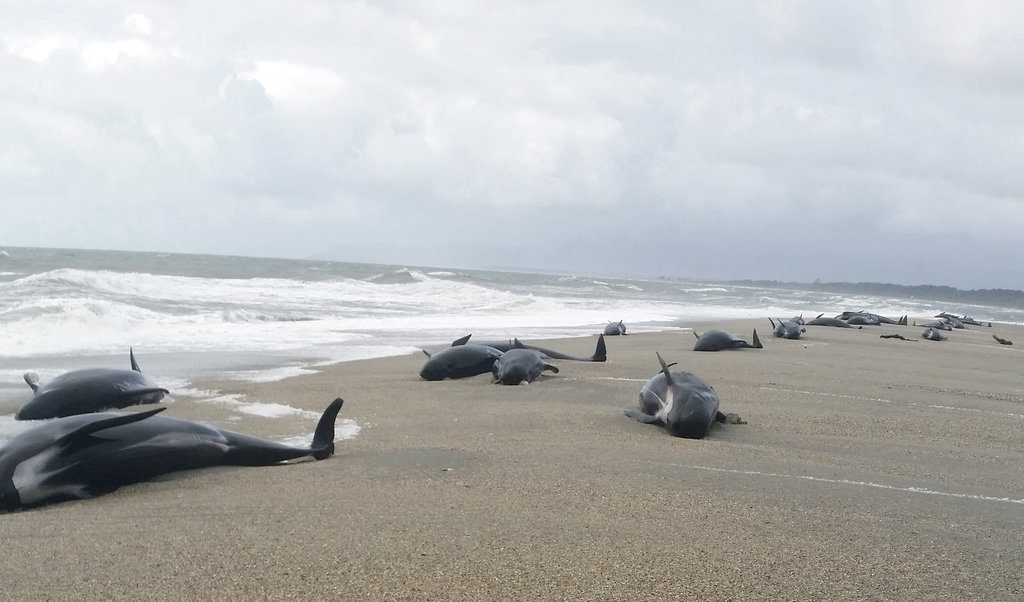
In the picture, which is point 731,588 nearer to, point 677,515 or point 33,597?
point 677,515

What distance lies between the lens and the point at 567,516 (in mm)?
3502

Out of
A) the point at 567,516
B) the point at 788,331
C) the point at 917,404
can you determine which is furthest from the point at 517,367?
the point at 788,331

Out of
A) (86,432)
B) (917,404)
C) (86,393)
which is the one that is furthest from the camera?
(917,404)

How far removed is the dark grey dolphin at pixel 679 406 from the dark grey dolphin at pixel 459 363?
281cm

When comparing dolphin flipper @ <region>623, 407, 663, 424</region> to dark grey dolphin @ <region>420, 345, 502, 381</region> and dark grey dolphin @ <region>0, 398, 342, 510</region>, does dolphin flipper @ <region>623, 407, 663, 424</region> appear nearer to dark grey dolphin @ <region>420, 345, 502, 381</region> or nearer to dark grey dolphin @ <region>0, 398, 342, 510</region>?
dark grey dolphin @ <region>0, 398, 342, 510</region>

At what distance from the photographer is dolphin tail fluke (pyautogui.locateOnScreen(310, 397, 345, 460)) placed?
16.0 feet

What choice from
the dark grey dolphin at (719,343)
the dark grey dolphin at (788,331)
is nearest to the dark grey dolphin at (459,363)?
the dark grey dolphin at (719,343)

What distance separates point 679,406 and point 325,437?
265 cm

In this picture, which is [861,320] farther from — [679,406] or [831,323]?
[679,406]

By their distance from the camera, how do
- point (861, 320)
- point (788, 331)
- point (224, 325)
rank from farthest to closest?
A: point (861, 320) → point (224, 325) → point (788, 331)

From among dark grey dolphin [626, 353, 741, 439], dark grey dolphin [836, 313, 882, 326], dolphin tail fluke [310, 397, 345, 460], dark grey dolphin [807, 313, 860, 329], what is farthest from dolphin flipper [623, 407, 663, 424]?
dark grey dolphin [836, 313, 882, 326]

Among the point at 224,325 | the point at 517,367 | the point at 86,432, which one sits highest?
the point at 86,432

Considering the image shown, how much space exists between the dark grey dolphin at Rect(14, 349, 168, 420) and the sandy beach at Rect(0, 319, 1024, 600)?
35cm

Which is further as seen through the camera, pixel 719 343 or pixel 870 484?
pixel 719 343
